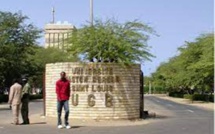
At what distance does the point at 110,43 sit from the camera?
21.2 meters

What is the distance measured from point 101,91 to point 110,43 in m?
1.95

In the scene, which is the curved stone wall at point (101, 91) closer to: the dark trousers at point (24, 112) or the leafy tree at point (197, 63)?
the dark trousers at point (24, 112)

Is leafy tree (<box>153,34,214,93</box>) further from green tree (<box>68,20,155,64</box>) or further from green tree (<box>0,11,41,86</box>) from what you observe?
green tree (<box>68,20,155,64</box>)

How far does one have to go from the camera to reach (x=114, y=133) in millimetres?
15570

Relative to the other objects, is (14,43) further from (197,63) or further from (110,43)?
(110,43)

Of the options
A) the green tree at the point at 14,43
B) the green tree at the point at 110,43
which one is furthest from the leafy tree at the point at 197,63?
the green tree at the point at 110,43

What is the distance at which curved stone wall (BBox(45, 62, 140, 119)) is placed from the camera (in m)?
21.2

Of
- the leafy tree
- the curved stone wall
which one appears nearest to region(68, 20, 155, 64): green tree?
the curved stone wall

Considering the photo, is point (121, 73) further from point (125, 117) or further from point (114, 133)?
point (114, 133)

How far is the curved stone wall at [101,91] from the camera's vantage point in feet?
69.4

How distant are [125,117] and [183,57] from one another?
124 feet

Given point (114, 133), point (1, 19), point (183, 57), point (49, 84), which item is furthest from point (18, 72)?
point (114, 133)

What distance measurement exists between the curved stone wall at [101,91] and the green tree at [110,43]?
42 cm

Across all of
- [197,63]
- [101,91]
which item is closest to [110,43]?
[101,91]
